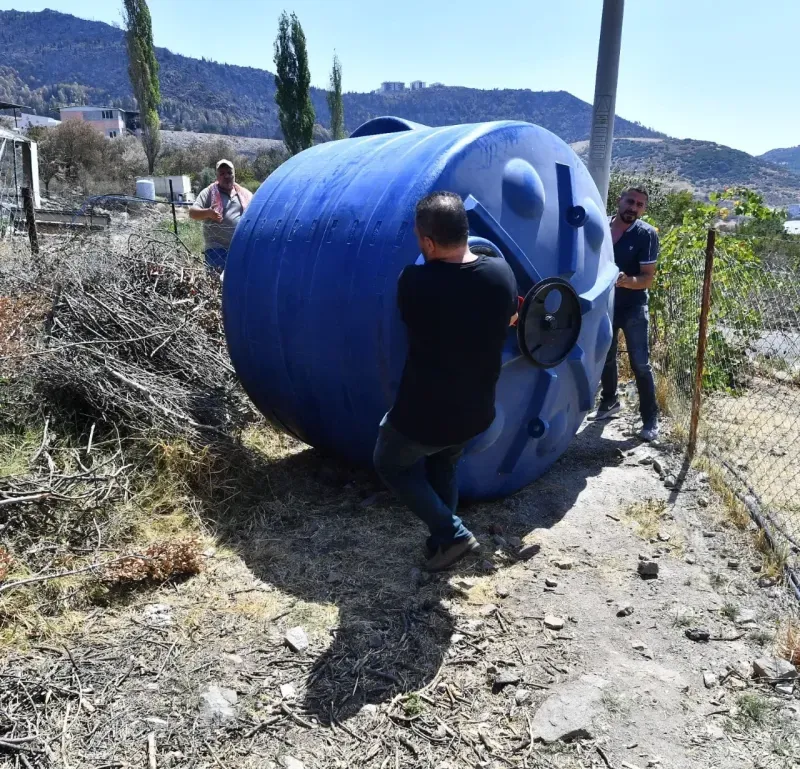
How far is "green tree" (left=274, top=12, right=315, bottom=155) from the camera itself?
45188 millimetres

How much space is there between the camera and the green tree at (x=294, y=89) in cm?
4519

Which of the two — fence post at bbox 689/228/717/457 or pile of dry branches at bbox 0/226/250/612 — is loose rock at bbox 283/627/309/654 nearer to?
pile of dry branches at bbox 0/226/250/612

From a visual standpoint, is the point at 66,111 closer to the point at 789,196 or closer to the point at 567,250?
the point at 789,196

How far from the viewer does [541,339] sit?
12.2 feet

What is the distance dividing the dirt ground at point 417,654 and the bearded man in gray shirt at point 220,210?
2.68 meters

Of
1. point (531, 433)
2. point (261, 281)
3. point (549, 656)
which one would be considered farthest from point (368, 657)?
point (261, 281)

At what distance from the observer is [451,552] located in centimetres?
327

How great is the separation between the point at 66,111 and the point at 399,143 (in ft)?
392

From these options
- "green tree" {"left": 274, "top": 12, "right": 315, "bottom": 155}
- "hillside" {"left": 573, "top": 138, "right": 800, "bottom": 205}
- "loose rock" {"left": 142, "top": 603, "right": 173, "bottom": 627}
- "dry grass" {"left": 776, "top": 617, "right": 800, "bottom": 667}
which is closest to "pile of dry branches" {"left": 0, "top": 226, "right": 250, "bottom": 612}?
"loose rock" {"left": 142, "top": 603, "right": 173, "bottom": 627}

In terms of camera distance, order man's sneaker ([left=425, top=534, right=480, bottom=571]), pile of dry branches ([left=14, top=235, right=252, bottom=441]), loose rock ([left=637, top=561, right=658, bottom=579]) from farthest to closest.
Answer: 1. pile of dry branches ([left=14, top=235, right=252, bottom=441])
2. loose rock ([left=637, top=561, right=658, bottom=579])
3. man's sneaker ([left=425, top=534, right=480, bottom=571])

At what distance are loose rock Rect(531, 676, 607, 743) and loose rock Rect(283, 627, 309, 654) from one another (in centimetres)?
90

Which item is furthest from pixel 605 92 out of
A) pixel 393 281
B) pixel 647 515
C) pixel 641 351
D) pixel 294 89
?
pixel 294 89

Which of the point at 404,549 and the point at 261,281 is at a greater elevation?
the point at 261,281

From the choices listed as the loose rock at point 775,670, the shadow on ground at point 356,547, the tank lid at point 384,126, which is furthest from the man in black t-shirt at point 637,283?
the loose rock at point 775,670
